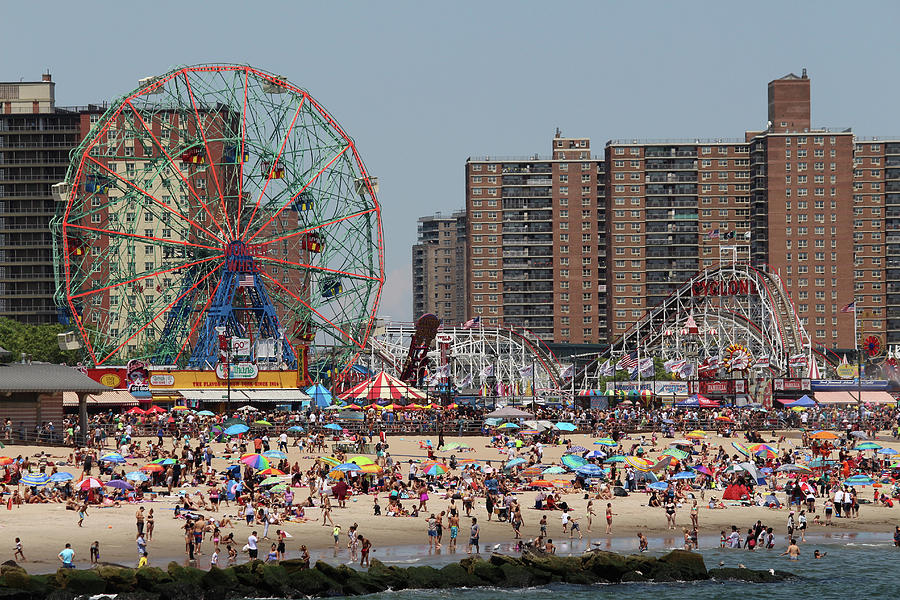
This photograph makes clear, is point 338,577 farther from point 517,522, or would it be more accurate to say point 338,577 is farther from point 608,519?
point 608,519

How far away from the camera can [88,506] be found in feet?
162

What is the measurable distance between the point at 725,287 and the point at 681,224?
2140 inches

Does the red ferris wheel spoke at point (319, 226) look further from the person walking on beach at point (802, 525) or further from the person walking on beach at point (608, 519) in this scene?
the person walking on beach at point (802, 525)

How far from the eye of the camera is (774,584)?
4378 cm

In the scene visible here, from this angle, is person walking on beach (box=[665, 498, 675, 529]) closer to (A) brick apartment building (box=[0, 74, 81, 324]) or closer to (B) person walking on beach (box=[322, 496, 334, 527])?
(B) person walking on beach (box=[322, 496, 334, 527])

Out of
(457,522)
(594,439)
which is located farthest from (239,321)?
(457,522)

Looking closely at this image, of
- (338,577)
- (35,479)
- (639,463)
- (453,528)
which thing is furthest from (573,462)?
(35,479)

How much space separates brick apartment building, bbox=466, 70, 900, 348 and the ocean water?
129458 millimetres

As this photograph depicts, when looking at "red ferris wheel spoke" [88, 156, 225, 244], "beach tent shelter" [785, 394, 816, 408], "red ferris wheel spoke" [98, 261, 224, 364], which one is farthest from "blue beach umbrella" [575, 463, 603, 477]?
"red ferris wheel spoke" [88, 156, 225, 244]

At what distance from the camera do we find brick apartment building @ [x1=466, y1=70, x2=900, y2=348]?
18038cm

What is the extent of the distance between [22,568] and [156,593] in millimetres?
3660

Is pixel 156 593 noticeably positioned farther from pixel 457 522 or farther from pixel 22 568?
pixel 457 522

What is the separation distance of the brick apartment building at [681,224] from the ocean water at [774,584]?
5097 inches

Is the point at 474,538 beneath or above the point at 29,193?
beneath
